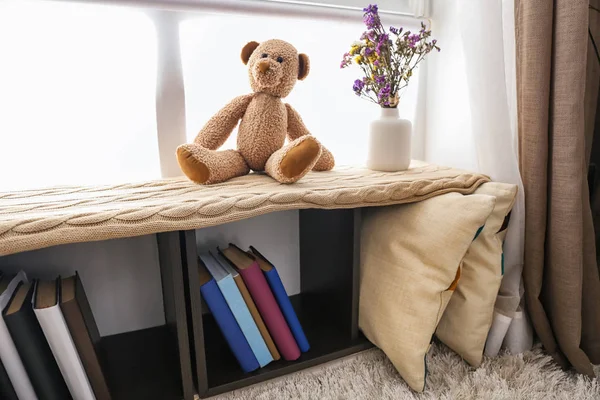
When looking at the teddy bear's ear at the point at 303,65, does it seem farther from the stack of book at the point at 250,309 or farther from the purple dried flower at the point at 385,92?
the stack of book at the point at 250,309

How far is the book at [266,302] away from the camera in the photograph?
0.77m

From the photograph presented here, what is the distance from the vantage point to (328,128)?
109 centimetres

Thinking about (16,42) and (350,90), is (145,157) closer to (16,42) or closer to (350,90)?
(16,42)

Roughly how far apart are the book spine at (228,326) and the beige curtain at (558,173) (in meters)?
0.64

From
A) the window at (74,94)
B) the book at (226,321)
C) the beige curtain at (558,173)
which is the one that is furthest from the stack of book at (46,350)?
the beige curtain at (558,173)

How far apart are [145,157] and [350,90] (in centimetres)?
57

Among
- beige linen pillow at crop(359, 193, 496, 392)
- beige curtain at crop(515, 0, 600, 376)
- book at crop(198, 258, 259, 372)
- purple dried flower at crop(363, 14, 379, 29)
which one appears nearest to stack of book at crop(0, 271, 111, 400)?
book at crop(198, 258, 259, 372)

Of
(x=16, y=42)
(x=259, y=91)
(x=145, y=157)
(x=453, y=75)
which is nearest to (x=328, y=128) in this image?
(x=259, y=91)

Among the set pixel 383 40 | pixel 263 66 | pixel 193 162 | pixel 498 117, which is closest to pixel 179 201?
pixel 193 162

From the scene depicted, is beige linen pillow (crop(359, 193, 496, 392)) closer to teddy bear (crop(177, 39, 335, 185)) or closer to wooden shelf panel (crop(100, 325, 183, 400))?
teddy bear (crop(177, 39, 335, 185))

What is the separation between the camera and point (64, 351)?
628 mm

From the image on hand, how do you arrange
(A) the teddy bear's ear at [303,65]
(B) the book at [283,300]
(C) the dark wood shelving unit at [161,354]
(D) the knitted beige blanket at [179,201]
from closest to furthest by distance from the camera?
1. (D) the knitted beige blanket at [179,201]
2. (C) the dark wood shelving unit at [161,354]
3. (B) the book at [283,300]
4. (A) the teddy bear's ear at [303,65]

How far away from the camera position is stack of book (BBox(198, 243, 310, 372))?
29.2 inches

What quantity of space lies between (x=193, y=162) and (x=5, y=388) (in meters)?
0.48
